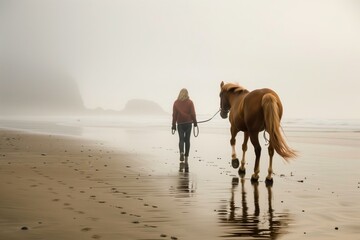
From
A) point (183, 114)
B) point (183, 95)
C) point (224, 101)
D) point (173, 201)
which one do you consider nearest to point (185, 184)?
point (173, 201)

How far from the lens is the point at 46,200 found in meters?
8.60

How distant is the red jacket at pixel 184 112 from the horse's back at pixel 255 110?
18.1 ft

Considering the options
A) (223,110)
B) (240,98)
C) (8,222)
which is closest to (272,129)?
(240,98)

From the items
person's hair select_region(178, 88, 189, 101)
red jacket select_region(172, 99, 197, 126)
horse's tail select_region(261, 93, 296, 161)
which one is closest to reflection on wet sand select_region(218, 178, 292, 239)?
horse's tail select_region(261, 93, 296, 161)

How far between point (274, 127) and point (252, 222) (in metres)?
4.71

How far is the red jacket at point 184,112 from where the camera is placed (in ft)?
58.4

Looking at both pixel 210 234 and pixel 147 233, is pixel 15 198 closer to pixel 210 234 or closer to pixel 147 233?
pixel 147 233

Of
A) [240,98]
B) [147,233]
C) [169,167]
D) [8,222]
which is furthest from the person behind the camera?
[169,167]

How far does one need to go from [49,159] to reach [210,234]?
11.6m

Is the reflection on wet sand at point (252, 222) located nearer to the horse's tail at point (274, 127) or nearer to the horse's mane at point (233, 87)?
the horse's tail at point (274, 127)

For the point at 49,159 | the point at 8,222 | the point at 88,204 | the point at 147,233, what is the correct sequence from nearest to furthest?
the point at 147,233 → the point at 8,222 → the point at 88,204 → the point at 49,159

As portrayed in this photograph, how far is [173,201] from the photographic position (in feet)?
29.2

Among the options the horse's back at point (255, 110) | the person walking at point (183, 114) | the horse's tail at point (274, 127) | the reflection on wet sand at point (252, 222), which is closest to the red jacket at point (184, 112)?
the person walking at point (183, 114)

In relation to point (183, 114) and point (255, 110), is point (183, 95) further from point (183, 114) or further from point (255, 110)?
point (255, 110)
